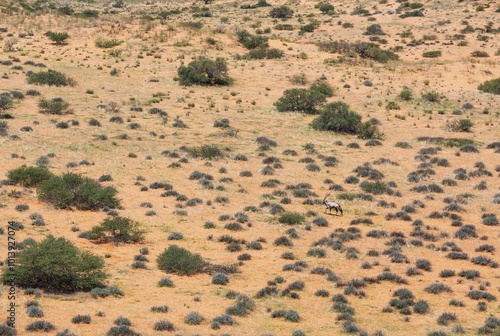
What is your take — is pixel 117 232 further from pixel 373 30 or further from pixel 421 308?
pixel 373 30

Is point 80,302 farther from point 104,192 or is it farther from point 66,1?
point 66,1

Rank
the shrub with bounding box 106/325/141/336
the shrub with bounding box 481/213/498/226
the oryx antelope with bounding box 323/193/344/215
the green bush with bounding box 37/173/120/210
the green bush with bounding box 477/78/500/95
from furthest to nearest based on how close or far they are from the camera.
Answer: the green bush with bounding box 477/78/500/95, the oryx antelope with bounding box 323/193/344/215, the shrub with bounding box 481/213/498/226, the green bush with bounding box 37/173/120/210, the shrub with bounding box 106/325/141/336

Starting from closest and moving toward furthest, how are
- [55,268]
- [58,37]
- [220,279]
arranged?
1. [55,268]
2. [220,279]
3. [58,37]

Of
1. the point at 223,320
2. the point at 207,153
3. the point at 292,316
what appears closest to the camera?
the point at 223,320

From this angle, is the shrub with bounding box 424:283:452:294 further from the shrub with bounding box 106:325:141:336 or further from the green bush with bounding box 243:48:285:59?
the green bush with bounding box 243:48:285:59

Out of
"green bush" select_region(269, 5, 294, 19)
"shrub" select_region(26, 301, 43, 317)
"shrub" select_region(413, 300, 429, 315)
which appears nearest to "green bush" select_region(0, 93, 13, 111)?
"shrub" select_region(26, 301, 43, 317)

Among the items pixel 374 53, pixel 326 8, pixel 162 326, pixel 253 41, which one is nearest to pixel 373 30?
pixel 374 53
